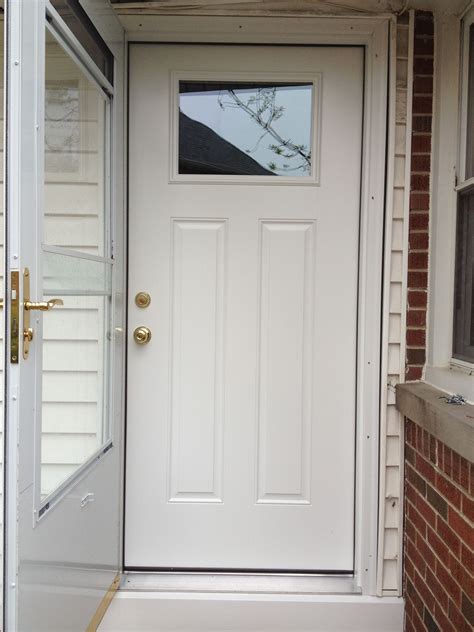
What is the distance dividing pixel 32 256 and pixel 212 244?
0.93 metres

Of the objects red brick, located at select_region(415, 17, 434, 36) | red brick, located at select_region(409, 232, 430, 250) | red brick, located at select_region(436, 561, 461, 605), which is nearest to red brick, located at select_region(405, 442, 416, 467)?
red brick, located at select_region(436, 561, 461, 605)

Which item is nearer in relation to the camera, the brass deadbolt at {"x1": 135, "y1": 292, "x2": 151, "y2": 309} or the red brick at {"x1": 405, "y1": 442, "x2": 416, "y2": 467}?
the red brick at {"x1": 405, "y1": 442, "x2": 416, "y2": 467}

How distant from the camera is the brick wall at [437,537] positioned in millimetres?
1594

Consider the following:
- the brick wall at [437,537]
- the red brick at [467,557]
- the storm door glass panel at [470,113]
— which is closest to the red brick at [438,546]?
the brick wall at [437,537]

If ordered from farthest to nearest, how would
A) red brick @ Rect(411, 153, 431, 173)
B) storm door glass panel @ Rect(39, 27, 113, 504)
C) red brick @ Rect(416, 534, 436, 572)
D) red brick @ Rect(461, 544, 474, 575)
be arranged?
red brick @ Rect(411, 153, 431, 173) < red brick @ Rect(416, 534, 436, 572) < red brick @ Rect(461, 544, 474, 575) < storm door glass panel @ Rect(39, 27, 113, 504)

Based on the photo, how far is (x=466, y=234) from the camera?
1.90 meters

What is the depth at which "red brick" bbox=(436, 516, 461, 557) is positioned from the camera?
1.65 metres

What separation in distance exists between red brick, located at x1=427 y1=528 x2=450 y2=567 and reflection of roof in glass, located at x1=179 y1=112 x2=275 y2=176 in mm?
1423

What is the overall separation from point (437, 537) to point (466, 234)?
1.03 metres

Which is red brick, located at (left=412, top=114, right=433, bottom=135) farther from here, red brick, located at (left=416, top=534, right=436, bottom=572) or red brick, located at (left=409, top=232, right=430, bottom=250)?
red brick, located at (left=416, top=534, right=436, bottom=572)

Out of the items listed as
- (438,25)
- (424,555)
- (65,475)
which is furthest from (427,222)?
(65,475)

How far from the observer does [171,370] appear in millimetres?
2154

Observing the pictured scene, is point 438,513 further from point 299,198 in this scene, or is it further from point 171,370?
point 299,198

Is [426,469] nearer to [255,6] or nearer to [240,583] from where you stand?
[240,583]
